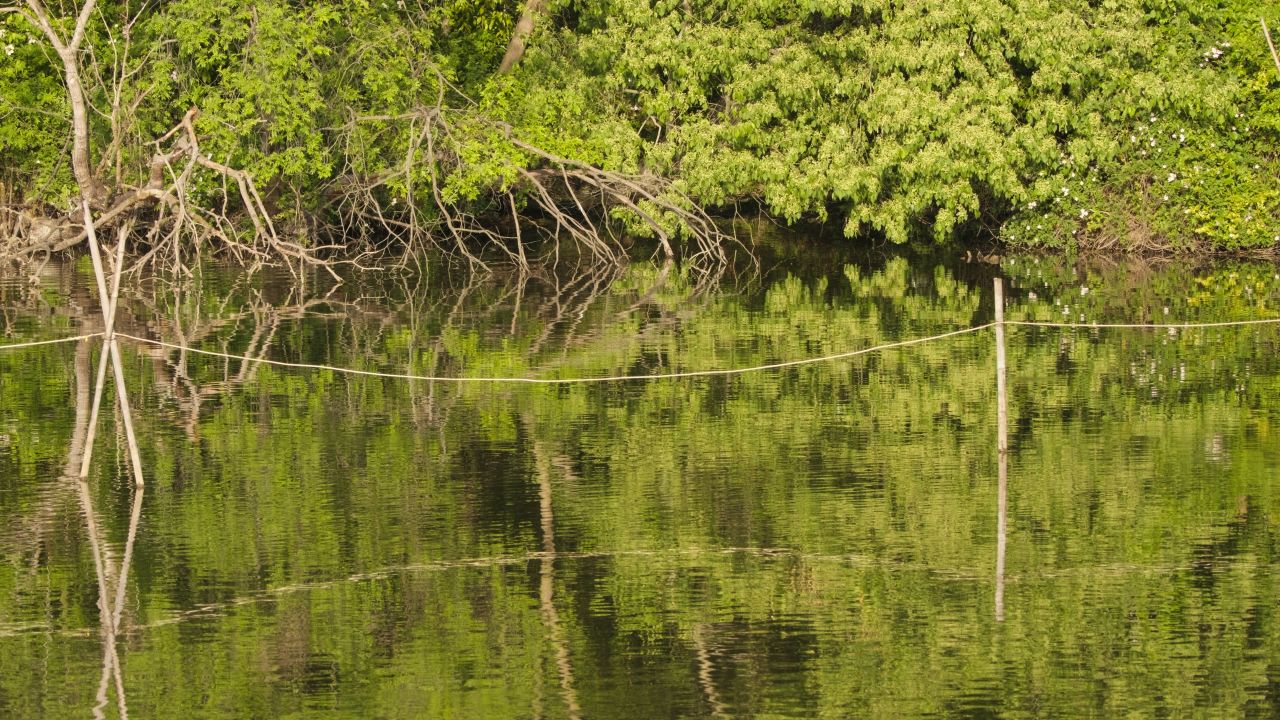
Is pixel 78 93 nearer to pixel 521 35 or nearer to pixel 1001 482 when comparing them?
pixel 521 35

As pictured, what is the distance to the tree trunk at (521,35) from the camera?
2925cm

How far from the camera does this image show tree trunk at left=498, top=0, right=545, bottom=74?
2925cm

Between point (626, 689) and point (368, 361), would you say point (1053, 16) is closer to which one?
point (368, 361)

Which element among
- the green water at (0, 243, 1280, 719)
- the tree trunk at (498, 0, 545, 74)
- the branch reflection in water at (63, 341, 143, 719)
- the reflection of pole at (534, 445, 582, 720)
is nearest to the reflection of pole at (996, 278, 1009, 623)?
the green water at (0, 243, 1280, 719)

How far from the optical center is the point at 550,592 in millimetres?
10062

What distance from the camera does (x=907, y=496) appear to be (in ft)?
39.7

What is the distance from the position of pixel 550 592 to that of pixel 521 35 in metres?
20.3

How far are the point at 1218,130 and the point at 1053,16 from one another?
3.14 metres

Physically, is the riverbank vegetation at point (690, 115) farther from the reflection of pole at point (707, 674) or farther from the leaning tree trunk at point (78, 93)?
the reflection of pole at point (707, 674)

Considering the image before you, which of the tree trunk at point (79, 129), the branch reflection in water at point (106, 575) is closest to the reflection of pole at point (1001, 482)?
the branch reflection in water at point (106, 575)

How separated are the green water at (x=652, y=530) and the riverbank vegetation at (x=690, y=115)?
6828mm

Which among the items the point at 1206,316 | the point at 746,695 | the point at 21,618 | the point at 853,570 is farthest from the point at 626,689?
the point at 1206,316

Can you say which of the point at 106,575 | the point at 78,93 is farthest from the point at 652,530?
the point at 78,93

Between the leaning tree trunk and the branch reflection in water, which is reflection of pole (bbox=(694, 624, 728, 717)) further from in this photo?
the leaning tree trunk
